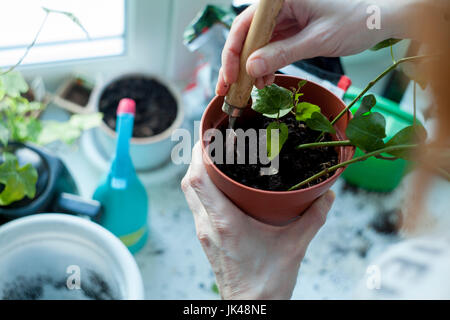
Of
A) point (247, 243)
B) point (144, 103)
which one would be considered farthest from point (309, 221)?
point (144, 103)

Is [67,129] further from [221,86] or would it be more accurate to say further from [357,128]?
[357,128]

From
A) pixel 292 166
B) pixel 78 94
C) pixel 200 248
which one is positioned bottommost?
pixel 200 248

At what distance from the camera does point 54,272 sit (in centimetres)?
68

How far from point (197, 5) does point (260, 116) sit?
1.36 feet

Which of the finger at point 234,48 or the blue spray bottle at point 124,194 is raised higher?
the finger at point 234,48

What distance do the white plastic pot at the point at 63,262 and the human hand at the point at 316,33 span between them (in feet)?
0.94

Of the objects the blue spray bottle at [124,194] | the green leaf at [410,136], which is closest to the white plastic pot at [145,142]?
the blue spray bottle at [124,194]

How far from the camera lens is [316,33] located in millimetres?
500

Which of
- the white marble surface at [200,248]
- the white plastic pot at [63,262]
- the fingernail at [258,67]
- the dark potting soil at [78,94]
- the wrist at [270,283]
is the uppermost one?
the fingernail at [258,67]

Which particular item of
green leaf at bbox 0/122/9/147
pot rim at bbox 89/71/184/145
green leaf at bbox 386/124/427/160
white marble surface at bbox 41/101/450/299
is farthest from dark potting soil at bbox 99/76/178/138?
green leaf at bbox 386/124/427/160

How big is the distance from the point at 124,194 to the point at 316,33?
17.8 inches

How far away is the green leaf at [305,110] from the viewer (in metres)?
0.48

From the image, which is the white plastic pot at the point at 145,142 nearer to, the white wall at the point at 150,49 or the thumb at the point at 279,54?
the white wall at the point at 150,49
